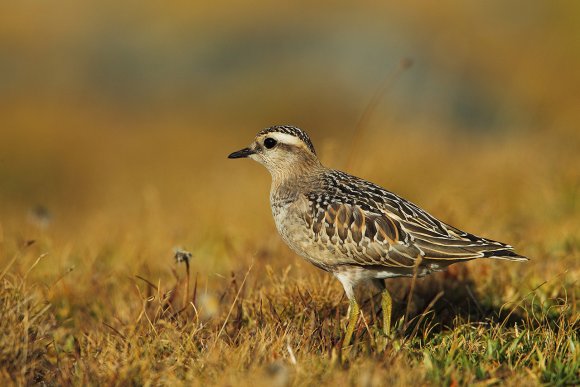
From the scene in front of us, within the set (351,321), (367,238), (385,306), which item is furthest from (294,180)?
(351,321)

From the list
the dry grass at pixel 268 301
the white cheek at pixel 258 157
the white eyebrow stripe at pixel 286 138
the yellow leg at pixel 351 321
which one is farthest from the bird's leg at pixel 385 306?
the white cheek at pixel 258 157

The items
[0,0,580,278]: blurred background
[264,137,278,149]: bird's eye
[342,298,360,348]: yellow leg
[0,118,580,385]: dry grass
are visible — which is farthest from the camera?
[0,0,580,278]: blurred background

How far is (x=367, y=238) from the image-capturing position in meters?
5.84

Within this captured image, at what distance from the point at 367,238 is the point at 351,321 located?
66 cm

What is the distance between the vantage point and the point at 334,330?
5.50 metres

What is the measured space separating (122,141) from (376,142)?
501 inches

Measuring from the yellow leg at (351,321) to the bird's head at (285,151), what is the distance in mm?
1462

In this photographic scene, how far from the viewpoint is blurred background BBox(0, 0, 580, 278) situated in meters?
9.89

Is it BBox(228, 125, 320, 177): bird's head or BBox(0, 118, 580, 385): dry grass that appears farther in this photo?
BBox(228, 125, 320, 177): bird's head

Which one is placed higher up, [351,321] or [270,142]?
[270,142]

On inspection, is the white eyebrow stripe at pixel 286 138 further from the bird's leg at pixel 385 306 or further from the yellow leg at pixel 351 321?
the yellow leg at pixel 351 321

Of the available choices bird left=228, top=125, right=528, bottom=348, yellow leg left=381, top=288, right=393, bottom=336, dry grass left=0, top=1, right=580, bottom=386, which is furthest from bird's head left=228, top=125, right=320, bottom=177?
yellow leg left=381, top=288, right=393, bottom=336

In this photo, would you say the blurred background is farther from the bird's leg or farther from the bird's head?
the bird's leg

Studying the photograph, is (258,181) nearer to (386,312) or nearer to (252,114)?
(386,312)
